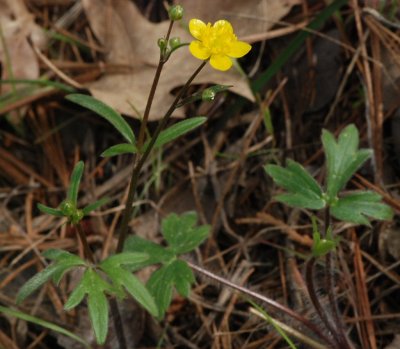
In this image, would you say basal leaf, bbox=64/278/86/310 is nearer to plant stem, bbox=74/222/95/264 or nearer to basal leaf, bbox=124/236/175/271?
plant stem, bbox=74/222/95/264

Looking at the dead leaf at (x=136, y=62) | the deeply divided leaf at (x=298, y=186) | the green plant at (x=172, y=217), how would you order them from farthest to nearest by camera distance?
the dead leaf at (x=136, y=62) → the deeply divided leaf at (x=298, y=186) → the green plant at (x=172, y=217)

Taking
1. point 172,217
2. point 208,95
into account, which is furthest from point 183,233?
point 208,95

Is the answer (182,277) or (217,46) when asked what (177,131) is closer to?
(217,46)

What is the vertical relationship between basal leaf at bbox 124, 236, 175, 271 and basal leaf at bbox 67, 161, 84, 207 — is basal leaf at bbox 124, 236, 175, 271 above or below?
below

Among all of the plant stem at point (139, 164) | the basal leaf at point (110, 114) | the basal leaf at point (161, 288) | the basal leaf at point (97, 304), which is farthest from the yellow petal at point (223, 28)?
the basal leaf at point (161, 288)

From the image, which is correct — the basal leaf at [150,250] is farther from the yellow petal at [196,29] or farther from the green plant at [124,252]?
the yellow petal at [196,29]

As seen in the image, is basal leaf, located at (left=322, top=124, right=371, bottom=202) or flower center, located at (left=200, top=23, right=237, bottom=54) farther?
basal leaf, located at (left=322, top=124, right=371, bottom=202)

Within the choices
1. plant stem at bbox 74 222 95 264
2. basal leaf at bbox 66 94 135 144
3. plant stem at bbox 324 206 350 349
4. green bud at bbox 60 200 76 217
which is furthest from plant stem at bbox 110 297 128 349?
plant stem at bbox 324 206 350 349

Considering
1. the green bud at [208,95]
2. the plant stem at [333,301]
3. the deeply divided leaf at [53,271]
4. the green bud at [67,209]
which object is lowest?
the plant stem at [333,301]
